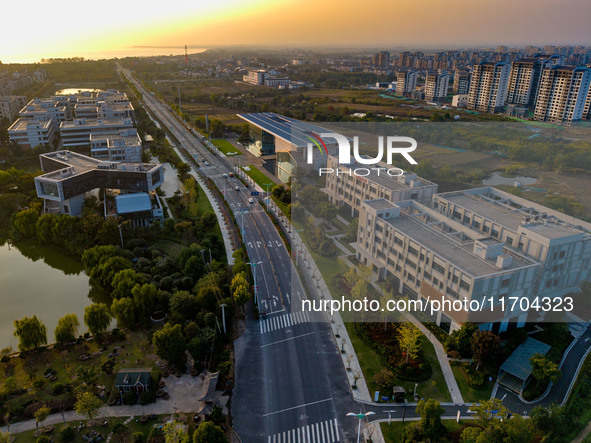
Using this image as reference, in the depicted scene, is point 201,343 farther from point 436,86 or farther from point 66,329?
point 436,86

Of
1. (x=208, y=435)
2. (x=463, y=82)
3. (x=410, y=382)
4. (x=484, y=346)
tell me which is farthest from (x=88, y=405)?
(x=463, y=82)

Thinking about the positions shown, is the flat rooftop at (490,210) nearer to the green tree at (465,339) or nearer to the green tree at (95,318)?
the green tree at (465,339)

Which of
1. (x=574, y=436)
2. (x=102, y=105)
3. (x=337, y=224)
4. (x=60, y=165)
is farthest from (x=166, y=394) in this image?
(x=102, y=105)

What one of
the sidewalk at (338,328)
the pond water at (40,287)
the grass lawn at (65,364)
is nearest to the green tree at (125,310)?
the grass lawn at (65,364)

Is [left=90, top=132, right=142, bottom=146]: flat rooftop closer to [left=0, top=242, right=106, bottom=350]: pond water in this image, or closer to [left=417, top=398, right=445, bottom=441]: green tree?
[left=0, top=242, right=106, bottom=350]: pond water

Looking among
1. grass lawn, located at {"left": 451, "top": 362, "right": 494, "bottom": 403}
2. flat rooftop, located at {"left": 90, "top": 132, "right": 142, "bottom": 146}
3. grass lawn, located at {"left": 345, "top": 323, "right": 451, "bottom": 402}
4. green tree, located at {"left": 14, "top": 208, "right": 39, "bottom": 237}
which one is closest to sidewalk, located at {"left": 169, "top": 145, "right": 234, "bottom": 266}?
flat rooftop, located at {"left": 90, "top": 132, "right": 142, "bottom": 146}

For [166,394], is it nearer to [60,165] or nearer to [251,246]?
[251,246]

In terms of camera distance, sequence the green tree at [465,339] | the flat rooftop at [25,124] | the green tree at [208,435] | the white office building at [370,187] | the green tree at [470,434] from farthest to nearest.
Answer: the flat rooftop at [25,124]
the white office building at [370,187]
the green tree at [465,339]
the green tree at [470,434]
the green tree at [208,435]
